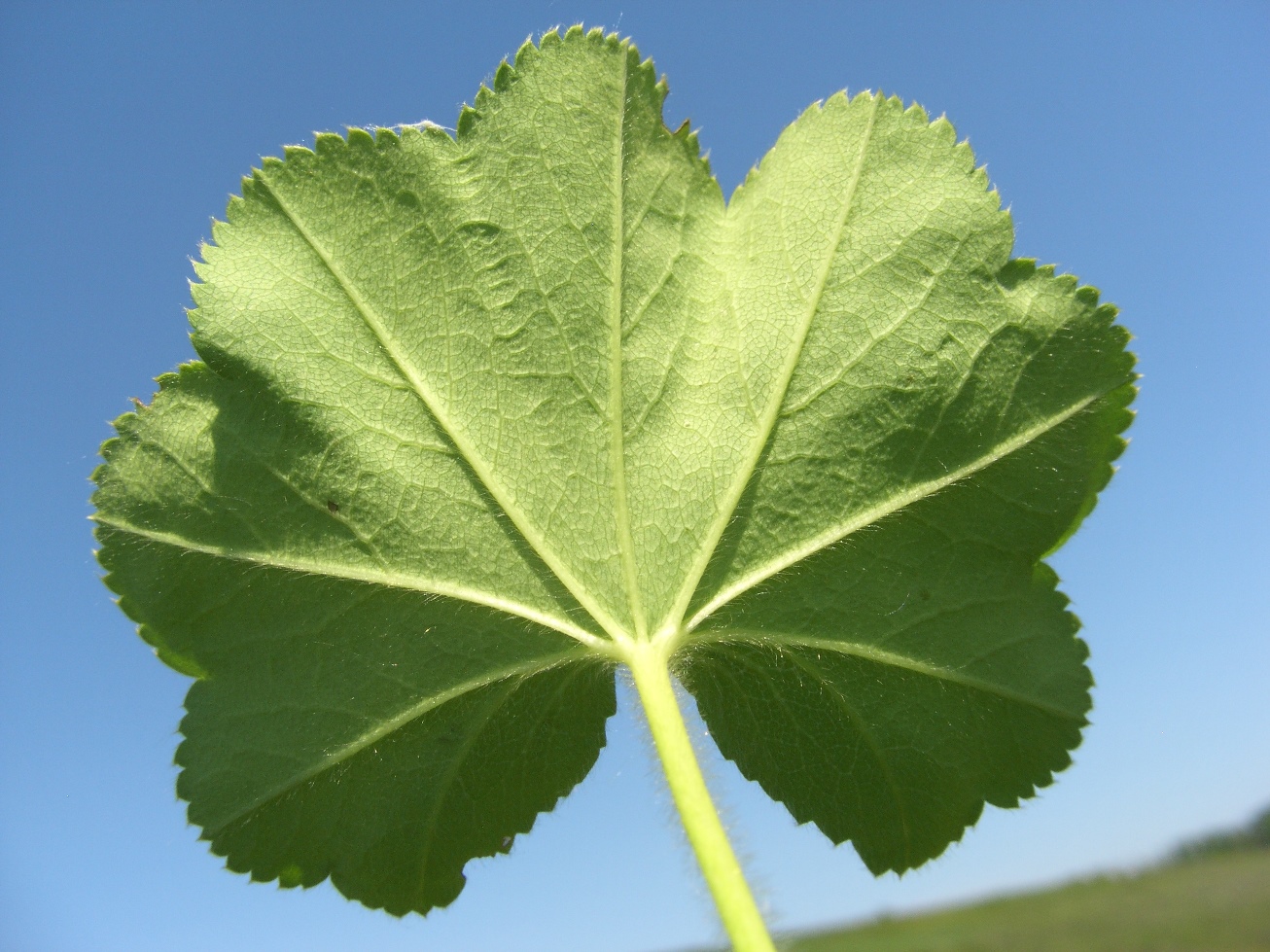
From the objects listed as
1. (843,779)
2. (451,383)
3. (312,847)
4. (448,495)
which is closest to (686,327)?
(451,383)

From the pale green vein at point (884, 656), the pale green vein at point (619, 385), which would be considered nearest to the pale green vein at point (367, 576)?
the pale green vein at point (619, 385)

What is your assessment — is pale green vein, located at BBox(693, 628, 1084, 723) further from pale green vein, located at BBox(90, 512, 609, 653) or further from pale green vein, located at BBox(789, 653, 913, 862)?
pale green vein, located at BBox(90, 512, 609, 653)

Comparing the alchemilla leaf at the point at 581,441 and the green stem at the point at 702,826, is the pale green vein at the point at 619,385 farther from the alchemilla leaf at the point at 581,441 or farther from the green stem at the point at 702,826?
the green stem at the point at 702,826

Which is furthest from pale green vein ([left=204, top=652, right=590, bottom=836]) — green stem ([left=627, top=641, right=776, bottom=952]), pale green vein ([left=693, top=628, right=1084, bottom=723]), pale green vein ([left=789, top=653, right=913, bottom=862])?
pale green vein ([left=789, top=653, right=913, bottom=862])

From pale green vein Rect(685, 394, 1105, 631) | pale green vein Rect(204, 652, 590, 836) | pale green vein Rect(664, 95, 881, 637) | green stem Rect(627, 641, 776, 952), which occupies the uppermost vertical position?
pale green vein Rect(664, 95, 881, 637)

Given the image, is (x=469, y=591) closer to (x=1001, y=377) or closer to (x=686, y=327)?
(x=686, y=327)
